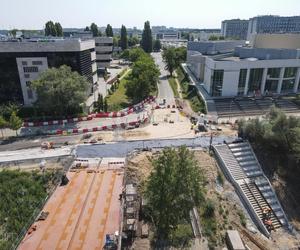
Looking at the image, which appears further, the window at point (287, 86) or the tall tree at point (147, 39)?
the tall tree at point (147, 39)

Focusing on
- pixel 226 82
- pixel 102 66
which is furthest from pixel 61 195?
pixel 102 66

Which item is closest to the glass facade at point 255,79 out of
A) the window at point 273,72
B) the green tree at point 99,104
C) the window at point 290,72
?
the window at point 273,72

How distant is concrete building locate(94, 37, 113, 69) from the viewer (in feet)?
324

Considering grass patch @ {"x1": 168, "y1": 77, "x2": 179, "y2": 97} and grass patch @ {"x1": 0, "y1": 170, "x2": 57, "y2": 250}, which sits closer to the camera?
grass patch @ {"x1": 0, "y1": 170, "x2": 57, "y2": 250}

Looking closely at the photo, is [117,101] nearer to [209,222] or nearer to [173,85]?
[173,85]

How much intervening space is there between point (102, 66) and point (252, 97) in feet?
198

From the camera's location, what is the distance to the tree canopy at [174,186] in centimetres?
2306

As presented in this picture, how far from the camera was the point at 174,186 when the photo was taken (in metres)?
23.2

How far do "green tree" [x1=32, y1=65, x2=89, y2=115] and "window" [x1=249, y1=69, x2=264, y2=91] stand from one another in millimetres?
38648

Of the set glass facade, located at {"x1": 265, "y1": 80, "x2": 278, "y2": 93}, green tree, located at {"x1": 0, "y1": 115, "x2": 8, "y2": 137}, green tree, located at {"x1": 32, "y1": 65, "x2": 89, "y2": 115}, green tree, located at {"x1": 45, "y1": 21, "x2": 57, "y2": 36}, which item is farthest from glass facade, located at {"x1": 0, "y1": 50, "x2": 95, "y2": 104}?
green tree, located at {"x1": 45, "y1": 21, "x2": 57, "y2": 36}

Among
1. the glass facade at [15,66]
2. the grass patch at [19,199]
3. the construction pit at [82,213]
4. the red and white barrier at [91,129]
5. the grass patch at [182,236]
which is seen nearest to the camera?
the construction pit at [82,213]

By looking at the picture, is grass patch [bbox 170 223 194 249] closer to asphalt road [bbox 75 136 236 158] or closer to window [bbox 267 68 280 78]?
asphalt road [bbox 75 136 236 158]

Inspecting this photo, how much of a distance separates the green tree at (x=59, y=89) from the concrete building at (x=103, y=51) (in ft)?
170

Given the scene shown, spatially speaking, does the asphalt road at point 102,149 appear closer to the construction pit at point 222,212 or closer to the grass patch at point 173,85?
the construction pit at point 222,212
